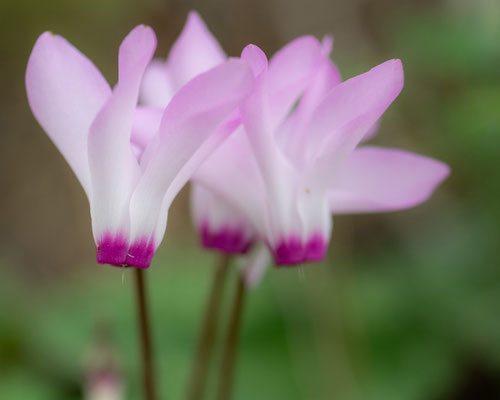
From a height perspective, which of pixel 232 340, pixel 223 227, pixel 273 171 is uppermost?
pixel 273 171

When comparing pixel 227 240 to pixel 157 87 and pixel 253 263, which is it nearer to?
pixel 253 263

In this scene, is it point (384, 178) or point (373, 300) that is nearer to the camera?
point (384, 178)

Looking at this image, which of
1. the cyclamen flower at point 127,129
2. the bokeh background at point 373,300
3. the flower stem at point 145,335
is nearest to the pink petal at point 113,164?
the cyclamen flower at point 127,129

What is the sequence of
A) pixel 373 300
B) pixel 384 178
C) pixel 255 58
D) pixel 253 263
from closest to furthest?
1. pixel 255 58
2. pixel 384 178
3. pixel 253 263
4. pixel 373 300

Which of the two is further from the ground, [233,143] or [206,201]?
[233,143]

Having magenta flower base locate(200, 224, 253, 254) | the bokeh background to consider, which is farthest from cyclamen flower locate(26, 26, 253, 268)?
the bokeh background

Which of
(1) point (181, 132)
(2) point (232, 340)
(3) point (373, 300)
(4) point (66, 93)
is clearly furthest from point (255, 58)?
(3) point (373, 300)

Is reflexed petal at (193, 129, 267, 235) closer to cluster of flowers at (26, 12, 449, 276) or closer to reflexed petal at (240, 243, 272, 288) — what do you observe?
cluster of flowers at (26, 12, 449, 276)
